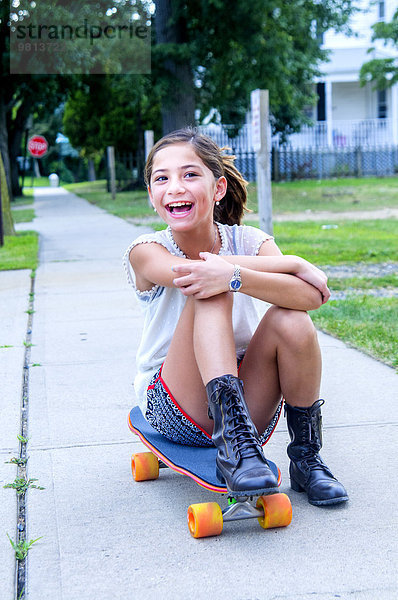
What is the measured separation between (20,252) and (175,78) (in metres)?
9.26

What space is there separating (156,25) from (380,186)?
26.6 ft

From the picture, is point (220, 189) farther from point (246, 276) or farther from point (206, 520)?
point (206, 520)

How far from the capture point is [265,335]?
2738mm

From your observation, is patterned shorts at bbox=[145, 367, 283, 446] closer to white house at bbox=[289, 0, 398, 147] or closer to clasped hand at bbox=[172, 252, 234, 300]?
clasped hand at bbox=[172, 252, 234, 300]

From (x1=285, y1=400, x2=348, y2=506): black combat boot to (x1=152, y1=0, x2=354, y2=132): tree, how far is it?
14.7 metres

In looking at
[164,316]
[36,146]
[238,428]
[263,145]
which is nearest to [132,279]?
[164,316]

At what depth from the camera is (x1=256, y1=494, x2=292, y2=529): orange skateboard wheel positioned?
252 centimetres

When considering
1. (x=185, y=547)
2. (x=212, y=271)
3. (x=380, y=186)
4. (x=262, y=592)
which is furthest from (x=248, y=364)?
(x=380, y=186)

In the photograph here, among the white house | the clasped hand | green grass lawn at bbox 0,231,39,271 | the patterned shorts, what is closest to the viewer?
the clasped hand

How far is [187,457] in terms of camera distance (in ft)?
9.18

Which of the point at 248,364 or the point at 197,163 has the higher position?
the point at 197,163

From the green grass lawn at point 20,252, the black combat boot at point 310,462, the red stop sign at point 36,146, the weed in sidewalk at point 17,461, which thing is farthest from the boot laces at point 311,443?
the red stop sign at point 36,146

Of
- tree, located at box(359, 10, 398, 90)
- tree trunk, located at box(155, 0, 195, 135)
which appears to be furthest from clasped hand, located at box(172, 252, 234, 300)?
tree, located at box(359, 10, 398, 90)

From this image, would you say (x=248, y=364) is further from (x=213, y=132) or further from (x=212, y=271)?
(x=213, y=132)
